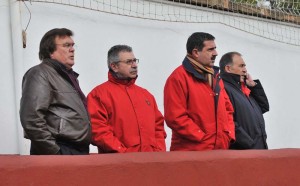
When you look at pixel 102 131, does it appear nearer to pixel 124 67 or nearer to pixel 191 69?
pixel 124 67

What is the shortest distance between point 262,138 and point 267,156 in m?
0.79

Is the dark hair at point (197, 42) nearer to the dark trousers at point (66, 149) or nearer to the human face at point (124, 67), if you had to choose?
the human face at point (124, 67)

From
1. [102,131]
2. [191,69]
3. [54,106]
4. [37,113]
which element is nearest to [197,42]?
[191,69]

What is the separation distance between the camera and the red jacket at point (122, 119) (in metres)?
5.71

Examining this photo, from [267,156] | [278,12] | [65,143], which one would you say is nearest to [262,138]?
[267,156]

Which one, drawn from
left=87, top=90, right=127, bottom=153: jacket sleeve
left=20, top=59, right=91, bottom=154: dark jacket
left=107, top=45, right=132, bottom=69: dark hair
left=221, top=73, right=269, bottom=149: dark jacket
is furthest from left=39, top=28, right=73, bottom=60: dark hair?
left=221, top=73, right=269, bottom=149: dark jacket

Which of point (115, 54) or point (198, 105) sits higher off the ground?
point (115, 54)

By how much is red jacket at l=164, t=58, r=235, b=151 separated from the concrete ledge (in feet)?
0.90

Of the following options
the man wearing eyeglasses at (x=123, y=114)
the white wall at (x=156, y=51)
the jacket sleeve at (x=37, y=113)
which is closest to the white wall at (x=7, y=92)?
the white wall at (x=156, y=51)

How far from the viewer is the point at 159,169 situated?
17.2 feet

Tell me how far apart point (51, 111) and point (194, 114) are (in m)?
1.45

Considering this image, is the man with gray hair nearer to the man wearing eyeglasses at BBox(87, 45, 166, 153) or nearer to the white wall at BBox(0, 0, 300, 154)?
the man wearing eyeglasses at BBox(87, 45, 166, 153)

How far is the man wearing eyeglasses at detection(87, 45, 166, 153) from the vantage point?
18.8 feet

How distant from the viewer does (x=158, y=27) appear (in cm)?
817
